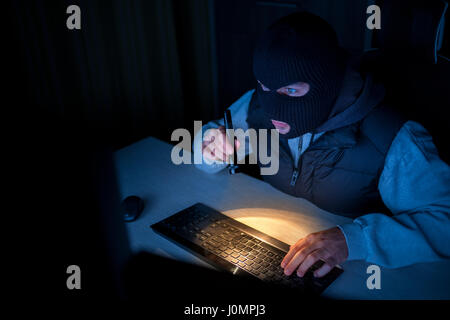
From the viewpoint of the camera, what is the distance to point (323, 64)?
105cm

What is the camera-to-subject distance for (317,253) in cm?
91

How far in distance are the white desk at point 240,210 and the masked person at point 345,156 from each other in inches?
1.9

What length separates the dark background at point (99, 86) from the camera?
0.36m

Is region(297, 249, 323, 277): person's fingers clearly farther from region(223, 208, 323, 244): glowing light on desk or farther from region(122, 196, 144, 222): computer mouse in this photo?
region(122, 196, 144, 222): computer mouse

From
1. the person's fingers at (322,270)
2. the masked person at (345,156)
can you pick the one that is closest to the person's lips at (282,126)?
the masked person at (345,156)

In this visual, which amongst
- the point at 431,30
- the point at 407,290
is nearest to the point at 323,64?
the point at 431,30

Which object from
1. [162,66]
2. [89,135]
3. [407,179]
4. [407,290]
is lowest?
[407,290]

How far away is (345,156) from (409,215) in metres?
0.26

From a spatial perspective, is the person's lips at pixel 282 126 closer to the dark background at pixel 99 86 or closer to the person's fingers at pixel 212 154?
the person's fingers at pixel 212 154

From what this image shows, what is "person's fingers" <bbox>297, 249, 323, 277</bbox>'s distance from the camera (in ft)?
2.88

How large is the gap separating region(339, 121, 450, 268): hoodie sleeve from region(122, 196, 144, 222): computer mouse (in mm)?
613
